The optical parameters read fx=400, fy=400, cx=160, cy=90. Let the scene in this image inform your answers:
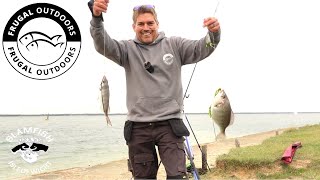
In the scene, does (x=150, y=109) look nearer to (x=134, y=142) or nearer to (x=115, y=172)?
(x=134, y=142)

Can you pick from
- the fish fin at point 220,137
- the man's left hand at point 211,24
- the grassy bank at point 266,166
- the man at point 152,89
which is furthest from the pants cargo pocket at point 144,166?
the grassy bank at point 266,166

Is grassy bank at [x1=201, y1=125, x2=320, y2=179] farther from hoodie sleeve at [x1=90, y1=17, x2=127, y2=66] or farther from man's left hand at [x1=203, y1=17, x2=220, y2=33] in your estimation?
hoodie sleeve at [x1=90, y1=17, x2=127, y2=66]

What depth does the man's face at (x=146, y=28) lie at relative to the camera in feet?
13.4

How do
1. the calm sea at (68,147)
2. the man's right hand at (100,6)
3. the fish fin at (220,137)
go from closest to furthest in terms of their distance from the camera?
the man's right hand at (100,6)
the fish fin at (220,137)
the calm sea at (68,147)

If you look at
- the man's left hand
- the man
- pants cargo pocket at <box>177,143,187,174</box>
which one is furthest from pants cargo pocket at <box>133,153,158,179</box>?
the man's left hand

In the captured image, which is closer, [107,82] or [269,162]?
[107,82]

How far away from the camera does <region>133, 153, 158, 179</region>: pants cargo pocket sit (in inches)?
165

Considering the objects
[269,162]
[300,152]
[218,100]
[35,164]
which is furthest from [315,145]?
[35,164]

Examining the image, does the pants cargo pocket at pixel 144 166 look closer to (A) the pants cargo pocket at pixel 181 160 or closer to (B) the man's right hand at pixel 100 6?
(A) the pants cargo pocket at pixel 181 160

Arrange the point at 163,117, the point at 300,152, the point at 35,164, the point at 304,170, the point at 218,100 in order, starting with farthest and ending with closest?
the point at 35,164 → the point at 300,152 → the point at 304,170 → the point at 218,100 → the point at 163,117

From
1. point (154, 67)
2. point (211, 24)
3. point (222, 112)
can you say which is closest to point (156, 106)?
point (154, 67)

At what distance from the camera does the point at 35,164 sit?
3228 centimetres

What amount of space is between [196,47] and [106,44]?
3.10ft

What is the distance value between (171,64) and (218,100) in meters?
1.14
